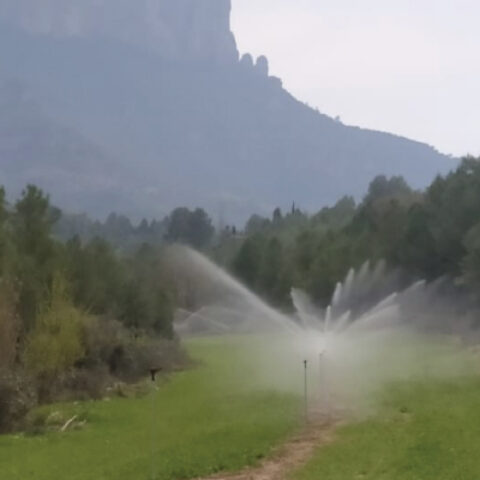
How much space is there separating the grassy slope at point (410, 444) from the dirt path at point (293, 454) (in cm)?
45

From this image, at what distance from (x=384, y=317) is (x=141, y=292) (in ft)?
57.1

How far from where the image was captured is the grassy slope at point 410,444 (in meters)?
24.4

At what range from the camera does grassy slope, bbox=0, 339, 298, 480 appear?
27.0 m

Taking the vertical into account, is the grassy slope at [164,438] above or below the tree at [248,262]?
below

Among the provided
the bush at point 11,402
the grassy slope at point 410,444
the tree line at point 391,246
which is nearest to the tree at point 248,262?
the tree line at point 391,246

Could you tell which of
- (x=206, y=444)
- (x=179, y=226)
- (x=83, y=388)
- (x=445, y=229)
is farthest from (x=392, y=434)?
(x=179, y=226)

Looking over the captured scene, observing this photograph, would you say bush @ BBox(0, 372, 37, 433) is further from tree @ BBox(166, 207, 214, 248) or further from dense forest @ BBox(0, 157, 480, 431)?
tree @ BBox(166, 207, 214, 248)

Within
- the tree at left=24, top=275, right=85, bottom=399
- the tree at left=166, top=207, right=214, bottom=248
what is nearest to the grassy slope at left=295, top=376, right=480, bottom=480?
the tree at left=24, top=275, right=85, bottom=399

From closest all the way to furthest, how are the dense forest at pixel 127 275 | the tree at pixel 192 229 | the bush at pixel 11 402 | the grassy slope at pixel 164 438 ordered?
the grassy slope at pixel 164 438
the bush at pixel 11 402
the dense forest at pixel 127 275
the tree at pixel 192 229

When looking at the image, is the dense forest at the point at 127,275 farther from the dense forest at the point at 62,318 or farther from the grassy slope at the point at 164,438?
the grassy slope at the point at 164,438

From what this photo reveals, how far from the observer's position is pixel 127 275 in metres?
74.9

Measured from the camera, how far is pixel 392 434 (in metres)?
30.6

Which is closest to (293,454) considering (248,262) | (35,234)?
(35,234)

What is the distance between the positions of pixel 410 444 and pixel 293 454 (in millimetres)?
3122
